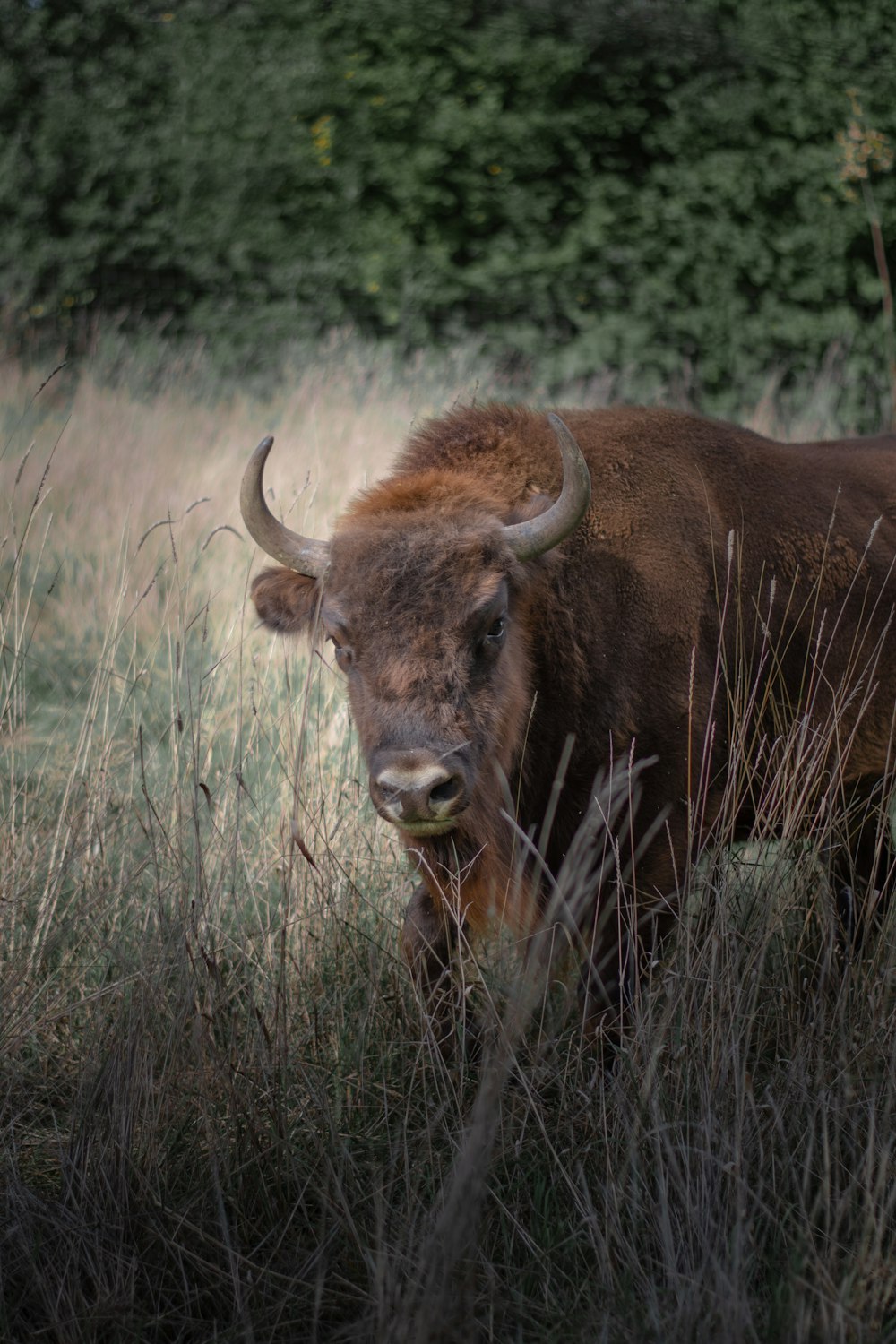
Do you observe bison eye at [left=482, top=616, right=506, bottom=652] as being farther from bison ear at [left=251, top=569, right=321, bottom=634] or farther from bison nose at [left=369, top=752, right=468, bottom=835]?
bison ear at [left=251, top=569, right=321, bottom=634]

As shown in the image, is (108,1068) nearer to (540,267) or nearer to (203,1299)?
(203,1299)

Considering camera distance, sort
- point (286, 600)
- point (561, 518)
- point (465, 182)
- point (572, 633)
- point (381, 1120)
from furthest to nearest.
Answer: point (465, 182)
point (286, 600)
point (572, 633)
point (561, 518)
point (381, 1120)

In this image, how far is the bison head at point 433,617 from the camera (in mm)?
3241

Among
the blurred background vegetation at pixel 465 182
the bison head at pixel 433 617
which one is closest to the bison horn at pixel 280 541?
the bison head at pixel 433 617

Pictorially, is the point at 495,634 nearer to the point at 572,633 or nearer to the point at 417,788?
the point at 572,633

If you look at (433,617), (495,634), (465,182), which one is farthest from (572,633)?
(465,182)

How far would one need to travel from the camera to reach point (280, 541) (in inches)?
153

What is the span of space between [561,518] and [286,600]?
918mm

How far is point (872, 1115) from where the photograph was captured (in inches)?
103

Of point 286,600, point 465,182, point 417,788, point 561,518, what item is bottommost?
point 417,788

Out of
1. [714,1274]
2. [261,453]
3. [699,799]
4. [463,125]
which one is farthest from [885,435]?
[463,125]

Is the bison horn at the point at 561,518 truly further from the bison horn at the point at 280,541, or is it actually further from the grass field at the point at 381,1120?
the grass field at the point at 381,1120

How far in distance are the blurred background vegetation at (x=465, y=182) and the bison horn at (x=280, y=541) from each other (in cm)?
827

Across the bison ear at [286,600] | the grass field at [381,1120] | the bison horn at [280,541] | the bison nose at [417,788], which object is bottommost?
the grass field at [381,1120]
